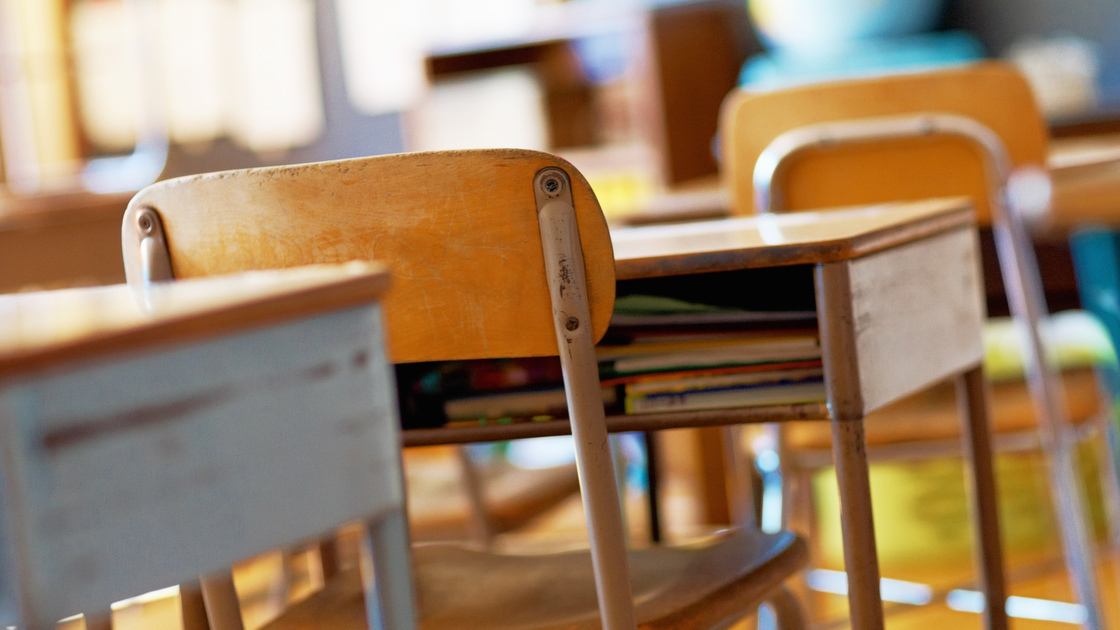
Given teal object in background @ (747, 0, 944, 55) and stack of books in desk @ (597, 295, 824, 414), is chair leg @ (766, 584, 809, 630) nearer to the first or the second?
stack of books in desk @ (597, 295, 824, 414)

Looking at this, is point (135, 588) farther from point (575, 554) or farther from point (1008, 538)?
point (1008, 538)

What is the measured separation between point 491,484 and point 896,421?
1.00 metres

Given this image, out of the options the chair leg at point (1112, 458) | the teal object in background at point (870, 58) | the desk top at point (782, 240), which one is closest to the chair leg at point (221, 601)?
the desk top at point (782, 240)

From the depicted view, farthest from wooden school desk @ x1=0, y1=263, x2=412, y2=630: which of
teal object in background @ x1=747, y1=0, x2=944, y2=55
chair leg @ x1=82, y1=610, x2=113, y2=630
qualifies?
teal object in background @ x1=747, y1=0, x2=944, y2=55

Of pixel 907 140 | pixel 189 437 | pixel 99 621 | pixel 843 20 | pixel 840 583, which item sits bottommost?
pixel 840 583

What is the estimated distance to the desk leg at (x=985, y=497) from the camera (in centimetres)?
122

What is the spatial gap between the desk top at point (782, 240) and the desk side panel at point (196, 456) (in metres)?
0.35

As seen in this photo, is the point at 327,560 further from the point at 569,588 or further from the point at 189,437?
the point at 189,437

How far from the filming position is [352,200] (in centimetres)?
86

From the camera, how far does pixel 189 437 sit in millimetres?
564

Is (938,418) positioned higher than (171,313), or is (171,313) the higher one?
(171,313)

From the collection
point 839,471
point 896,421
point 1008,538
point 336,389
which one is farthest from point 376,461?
point 1008,538

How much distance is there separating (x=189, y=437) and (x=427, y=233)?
33 centimetres

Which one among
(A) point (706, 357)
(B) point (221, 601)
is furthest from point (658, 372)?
(B) point (221, 601)
